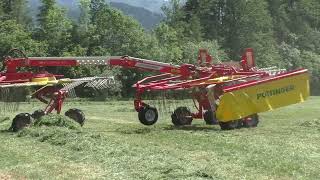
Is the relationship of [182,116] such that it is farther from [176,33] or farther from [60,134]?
[176,33]

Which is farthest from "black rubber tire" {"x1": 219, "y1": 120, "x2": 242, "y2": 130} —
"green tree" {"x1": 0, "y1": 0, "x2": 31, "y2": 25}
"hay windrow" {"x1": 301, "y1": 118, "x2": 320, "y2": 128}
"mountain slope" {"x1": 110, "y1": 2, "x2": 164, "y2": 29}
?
"mountain slope" {"x1": 110, "y1": 2, "x2": 164, "y2": 29}

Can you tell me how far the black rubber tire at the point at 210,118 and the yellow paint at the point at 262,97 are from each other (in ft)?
5.41

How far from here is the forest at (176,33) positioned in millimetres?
54562

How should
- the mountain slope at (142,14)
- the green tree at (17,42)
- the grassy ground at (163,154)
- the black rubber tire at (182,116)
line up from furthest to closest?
1. the mountain slope at (142,14)
2. the green tree at (17,42)
3. the black rubber tire at (182,116)
4. the grassy ground at (163,154)

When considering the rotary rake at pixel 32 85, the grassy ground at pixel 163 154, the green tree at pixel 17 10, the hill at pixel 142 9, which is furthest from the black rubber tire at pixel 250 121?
the hill at pixel 142 9

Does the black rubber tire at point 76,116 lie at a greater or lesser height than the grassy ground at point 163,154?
greater

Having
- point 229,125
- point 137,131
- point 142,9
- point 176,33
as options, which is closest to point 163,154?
point 137,131

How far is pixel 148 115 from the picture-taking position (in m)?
18.5

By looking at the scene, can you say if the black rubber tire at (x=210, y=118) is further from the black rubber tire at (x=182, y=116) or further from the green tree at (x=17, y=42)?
the green tree at (x=17, y=42)

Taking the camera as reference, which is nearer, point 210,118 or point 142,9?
point 210,118

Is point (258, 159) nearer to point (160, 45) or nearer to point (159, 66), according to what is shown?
point (159, 66)

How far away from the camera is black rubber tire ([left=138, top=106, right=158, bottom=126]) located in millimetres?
18500

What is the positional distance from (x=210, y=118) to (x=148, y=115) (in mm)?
2163

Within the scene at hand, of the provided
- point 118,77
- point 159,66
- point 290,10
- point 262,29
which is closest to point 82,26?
point 118,77
